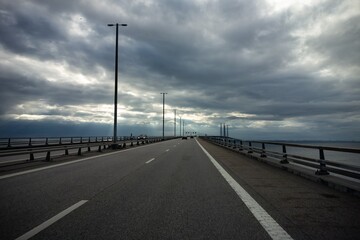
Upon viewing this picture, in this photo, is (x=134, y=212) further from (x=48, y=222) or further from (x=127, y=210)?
(x=48, y=222)

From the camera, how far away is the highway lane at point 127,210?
168 inches

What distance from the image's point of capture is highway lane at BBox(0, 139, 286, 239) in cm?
427

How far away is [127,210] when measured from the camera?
217 inches

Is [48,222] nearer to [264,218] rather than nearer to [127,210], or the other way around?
[127,210]

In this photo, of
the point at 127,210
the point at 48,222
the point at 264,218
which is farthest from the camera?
the point at 127,210

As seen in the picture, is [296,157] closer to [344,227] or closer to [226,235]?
[344,227]

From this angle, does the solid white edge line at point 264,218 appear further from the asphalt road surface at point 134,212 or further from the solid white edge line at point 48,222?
the solid white edge line at point 48,222

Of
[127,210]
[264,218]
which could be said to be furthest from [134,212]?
[264,218]

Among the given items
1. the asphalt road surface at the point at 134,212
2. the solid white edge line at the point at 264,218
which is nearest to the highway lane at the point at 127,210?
the asphalt road surface at the point at 134,212

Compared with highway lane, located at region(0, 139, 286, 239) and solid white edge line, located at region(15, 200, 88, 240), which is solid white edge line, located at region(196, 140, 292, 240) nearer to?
highway lane, located at region(0, 139, 286, 239)

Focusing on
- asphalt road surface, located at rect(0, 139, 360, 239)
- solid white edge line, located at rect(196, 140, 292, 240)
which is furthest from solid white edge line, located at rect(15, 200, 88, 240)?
solid white edge line, located at rect(196, 140, 292, 240)

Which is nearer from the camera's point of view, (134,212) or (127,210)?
(134,212)

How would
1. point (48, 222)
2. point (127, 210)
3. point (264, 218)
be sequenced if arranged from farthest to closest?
point (127, 210), point (264, 218), point (48, 222)

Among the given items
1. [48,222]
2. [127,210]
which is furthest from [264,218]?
[48,222]
